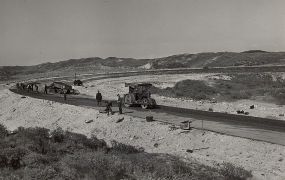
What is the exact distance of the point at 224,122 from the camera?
84.0 feet

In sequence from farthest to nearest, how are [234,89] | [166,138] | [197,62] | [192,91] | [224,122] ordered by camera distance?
1. [197,62]
2. [234,89]
3. [192,91]
4. [224,122]
5. [166,138]

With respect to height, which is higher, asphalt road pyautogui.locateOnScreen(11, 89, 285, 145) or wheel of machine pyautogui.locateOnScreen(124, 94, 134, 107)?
wheel of machine pyautogui.locateOnScreen(124, 94, 134, 107)

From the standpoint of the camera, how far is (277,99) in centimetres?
3888

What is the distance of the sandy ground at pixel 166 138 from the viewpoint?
18.3m

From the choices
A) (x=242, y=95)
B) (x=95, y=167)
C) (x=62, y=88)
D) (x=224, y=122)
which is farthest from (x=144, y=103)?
(x=62, y=88)

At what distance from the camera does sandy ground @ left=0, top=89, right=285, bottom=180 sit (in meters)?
18.3

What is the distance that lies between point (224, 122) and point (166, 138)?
14.9 feet

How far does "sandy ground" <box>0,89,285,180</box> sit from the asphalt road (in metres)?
1.05

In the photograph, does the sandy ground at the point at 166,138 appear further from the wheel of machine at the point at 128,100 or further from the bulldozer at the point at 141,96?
the bulldozer at the point at 141,96

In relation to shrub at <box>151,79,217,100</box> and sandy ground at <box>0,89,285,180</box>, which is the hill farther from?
sandy ground at <box>0,89,285,180</box>

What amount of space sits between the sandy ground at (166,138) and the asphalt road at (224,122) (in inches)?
41.3

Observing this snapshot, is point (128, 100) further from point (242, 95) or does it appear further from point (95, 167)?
point (95, 167)

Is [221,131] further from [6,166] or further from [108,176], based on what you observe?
[6,166]

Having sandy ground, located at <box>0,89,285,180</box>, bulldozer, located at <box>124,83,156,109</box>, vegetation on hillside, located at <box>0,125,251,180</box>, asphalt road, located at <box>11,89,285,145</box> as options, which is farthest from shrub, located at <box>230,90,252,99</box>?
vegetation on hillside, located at <box>0,125,251,180</box>
